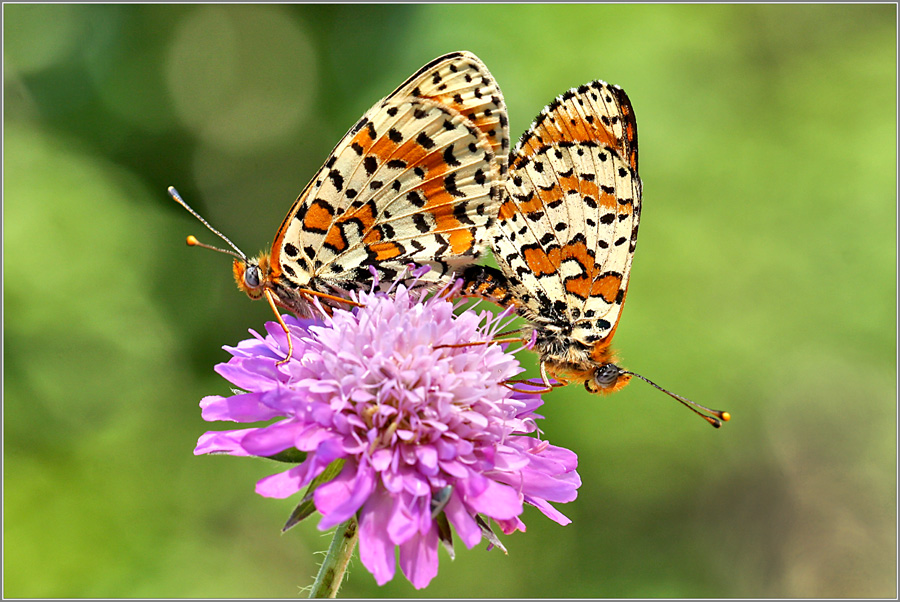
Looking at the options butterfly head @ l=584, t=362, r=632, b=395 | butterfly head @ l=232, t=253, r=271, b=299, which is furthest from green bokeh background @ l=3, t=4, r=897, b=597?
butterfly head @ l=232, t=253, r=271, b=299

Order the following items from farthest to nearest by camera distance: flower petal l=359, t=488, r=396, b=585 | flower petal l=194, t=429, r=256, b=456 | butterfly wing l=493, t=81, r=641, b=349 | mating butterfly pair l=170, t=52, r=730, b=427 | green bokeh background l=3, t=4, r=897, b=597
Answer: green bokeh background l=3, t=4, r=897, b=597 → butterfly wing l=493, t=81, r=641, b=349 → mating butterfly pair l=170, t=52, r=730, b=427 → flower petal l=194, t=429, r=256, b=456 → flower petal l=359, t=488, r=396, b=585

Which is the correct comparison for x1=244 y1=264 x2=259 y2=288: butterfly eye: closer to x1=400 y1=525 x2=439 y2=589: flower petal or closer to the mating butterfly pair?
the mating butterfly pair

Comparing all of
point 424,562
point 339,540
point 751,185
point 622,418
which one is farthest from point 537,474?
point 751,185

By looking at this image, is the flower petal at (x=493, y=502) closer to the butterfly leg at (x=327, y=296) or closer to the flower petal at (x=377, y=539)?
the flower petal at (x=377, y=539)

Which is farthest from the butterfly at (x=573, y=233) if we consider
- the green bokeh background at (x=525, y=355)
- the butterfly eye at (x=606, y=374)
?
the green bokeh background at (x=525, y=355)

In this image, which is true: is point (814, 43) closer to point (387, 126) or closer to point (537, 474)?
point (387, 126)

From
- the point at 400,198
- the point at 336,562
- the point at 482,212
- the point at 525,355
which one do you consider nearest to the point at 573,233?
the point at 482,212
